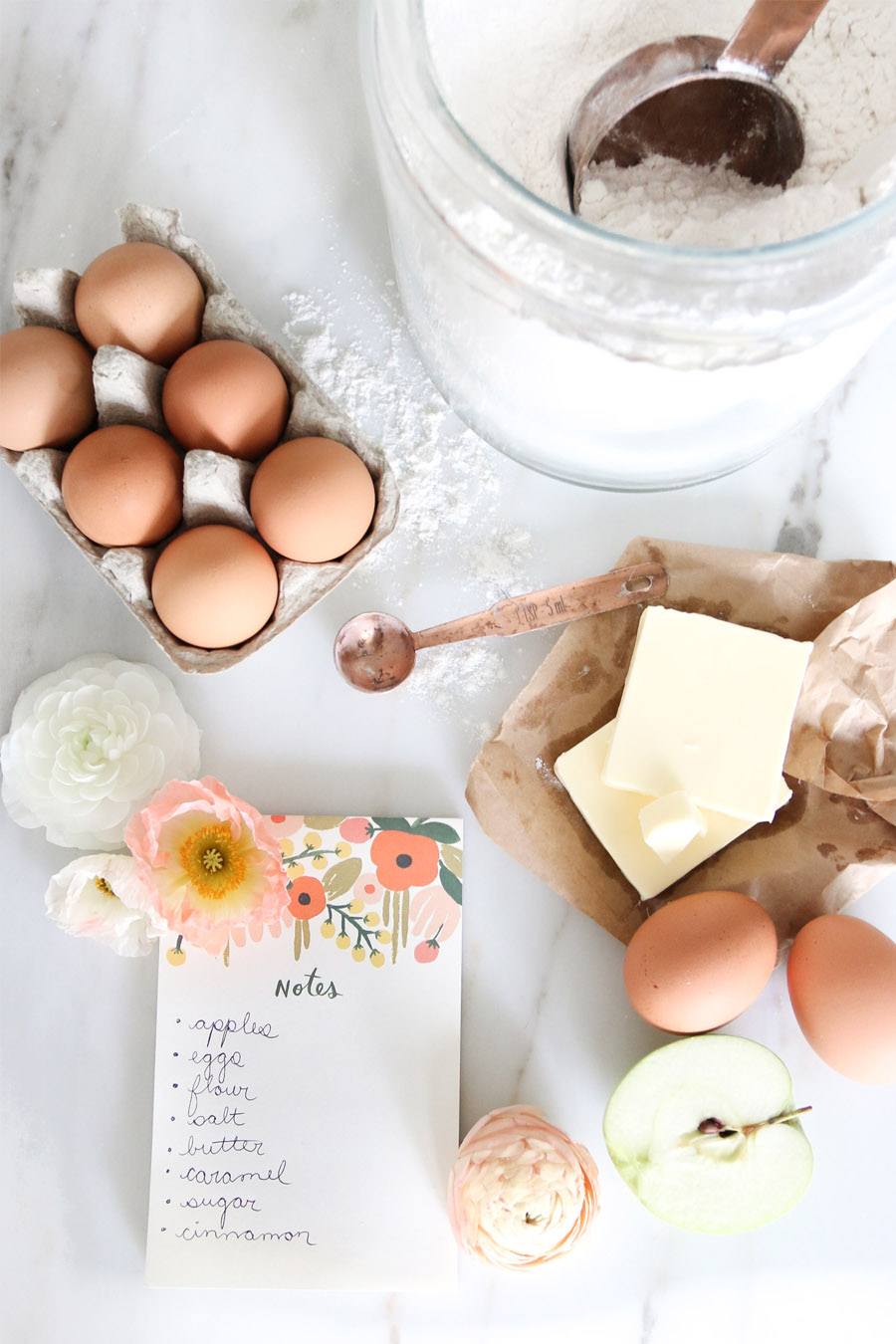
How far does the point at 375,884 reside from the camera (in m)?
0.79

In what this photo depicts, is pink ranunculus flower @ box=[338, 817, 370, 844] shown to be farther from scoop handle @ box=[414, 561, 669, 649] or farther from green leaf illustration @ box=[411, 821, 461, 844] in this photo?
scoop handle @ box=[414, 561, 669, 649]

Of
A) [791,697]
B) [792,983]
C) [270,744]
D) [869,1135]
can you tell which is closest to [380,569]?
[270,744]

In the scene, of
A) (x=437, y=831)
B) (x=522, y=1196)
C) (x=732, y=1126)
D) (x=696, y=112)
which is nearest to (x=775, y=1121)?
(x=732, y=1126)

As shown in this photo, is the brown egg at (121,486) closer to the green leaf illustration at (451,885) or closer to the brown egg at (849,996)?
the green leaf illustration at (451,885)

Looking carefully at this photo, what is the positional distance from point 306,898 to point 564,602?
283 millimetres

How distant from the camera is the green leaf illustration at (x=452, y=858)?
→ 0.79m

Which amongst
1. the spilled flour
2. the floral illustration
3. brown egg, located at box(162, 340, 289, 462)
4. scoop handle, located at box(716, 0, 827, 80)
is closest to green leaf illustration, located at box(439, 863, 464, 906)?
the floral illustration

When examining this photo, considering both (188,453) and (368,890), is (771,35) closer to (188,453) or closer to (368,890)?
(188,453)

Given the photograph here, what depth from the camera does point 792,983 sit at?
74cm

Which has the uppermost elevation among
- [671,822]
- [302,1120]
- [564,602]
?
[564,602]

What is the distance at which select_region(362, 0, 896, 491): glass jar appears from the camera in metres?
0.54

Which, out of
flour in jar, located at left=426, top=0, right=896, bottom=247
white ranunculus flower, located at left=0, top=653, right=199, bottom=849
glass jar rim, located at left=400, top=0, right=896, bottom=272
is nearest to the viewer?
glass jar rim, located at left=400, top=0, right=896, bottom=272

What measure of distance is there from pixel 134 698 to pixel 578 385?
372 millimetres

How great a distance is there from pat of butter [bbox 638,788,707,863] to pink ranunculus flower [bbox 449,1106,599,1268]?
21 centimetres
